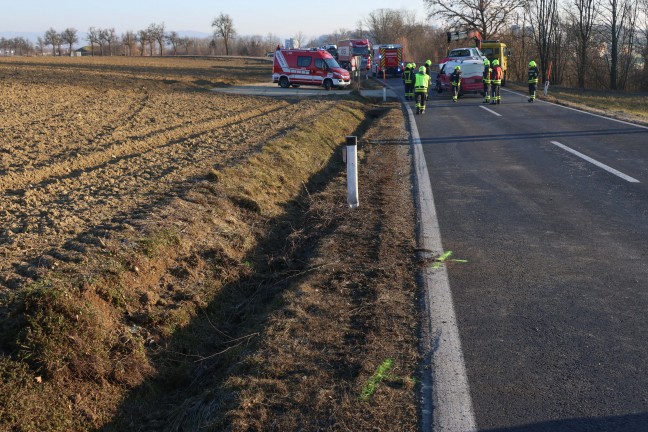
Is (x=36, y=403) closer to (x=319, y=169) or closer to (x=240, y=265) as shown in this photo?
(x=240, y=265)

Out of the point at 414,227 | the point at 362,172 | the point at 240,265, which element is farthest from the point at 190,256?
the point at 362,172

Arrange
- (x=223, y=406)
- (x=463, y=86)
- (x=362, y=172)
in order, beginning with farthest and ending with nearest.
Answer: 1. (x=463, y=86)
2. (x=362, y=172)
3. (x=223, y=406)

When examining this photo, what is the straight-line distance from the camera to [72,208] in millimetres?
7844

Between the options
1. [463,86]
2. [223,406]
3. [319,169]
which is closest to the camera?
[223,406]

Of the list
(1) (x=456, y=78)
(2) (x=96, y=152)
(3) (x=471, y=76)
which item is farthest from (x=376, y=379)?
(3) (x=471, y=76)

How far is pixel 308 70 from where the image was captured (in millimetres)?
36375

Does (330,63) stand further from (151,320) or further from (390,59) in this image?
(151,320)

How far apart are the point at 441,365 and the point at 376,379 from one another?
0.50 metres

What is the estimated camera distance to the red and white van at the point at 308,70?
35875mm

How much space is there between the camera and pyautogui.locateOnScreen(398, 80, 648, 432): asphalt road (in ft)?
12.7

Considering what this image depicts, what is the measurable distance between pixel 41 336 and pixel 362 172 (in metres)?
7.67

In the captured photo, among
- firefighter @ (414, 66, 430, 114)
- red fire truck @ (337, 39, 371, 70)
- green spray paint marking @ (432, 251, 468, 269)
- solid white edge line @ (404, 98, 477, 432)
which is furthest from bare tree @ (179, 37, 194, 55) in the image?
solid white edge line @ (404, 98, 477, 432)

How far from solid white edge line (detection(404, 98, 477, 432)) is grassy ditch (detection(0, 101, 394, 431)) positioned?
1.25 meters

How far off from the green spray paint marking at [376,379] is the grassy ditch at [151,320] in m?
0.83
